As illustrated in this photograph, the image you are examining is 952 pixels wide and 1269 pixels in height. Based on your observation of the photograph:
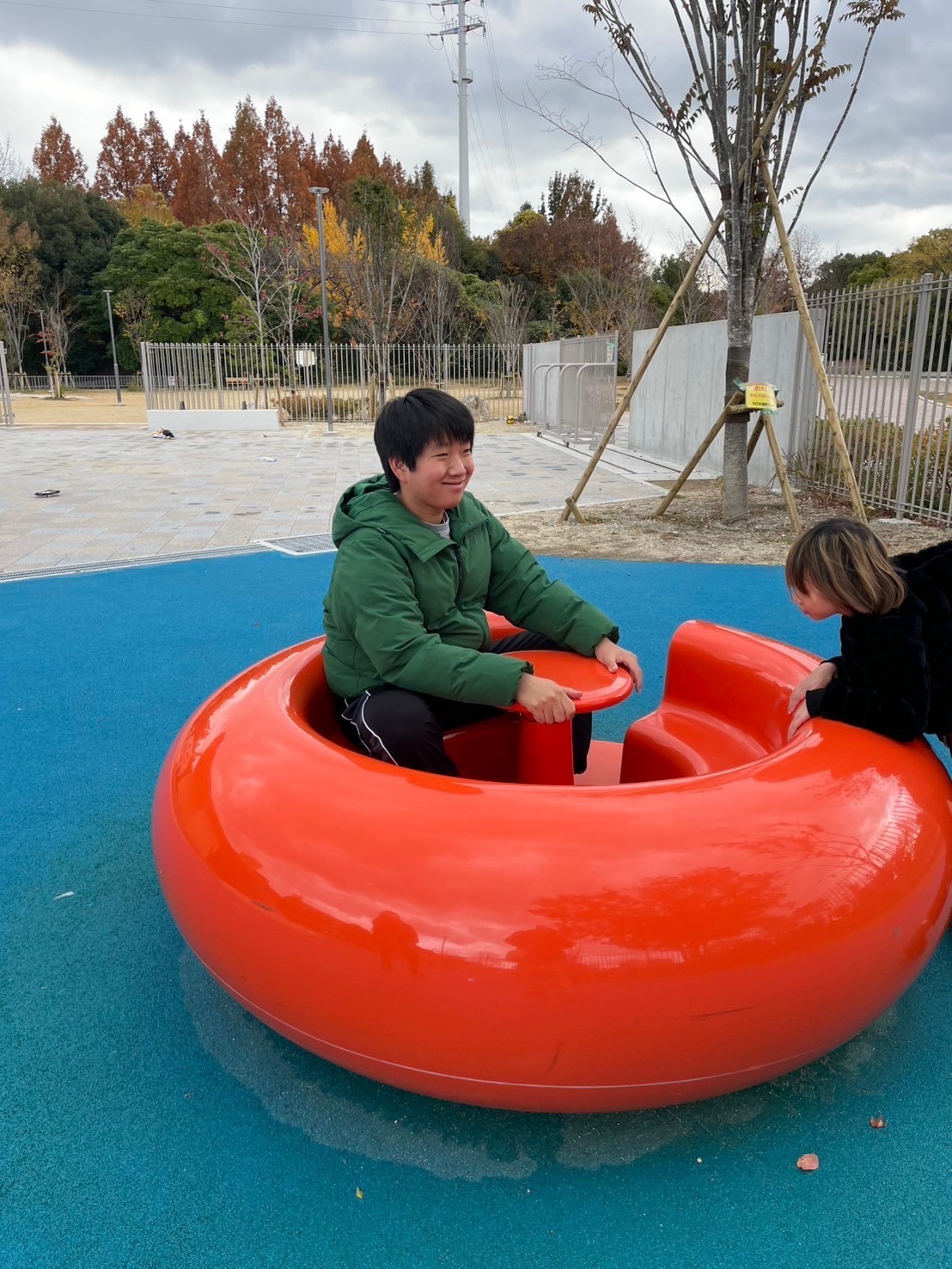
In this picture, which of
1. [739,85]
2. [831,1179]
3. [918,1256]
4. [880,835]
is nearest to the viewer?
[918,1256]

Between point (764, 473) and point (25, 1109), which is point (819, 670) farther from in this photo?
point (764, 473)

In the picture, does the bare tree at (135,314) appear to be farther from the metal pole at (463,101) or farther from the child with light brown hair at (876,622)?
the child with light brown hair at (876,622)

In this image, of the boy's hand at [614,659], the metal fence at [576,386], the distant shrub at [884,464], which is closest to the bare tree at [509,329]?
the metal fence at [576,386]

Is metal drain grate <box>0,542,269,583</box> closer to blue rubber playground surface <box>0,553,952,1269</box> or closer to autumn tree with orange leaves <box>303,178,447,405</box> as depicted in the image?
blue rubber playground surface <box>0,553,952,1269</box>

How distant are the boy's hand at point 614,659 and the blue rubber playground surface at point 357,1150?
3.72ft

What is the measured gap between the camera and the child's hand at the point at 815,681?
265cm

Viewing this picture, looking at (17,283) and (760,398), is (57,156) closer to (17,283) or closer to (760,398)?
(17,283)

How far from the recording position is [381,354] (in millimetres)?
25828

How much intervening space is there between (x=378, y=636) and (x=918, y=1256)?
1.74 metres

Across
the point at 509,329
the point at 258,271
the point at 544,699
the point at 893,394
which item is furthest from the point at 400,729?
the point at 509,329

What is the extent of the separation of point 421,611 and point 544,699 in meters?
0.51

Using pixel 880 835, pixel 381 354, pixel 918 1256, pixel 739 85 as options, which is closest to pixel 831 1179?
pixel 918 1256

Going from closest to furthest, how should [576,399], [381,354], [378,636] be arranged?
1. [378,636]
2. [576,399]
3. [381,354]

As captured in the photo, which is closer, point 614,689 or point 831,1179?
point 831,1179
